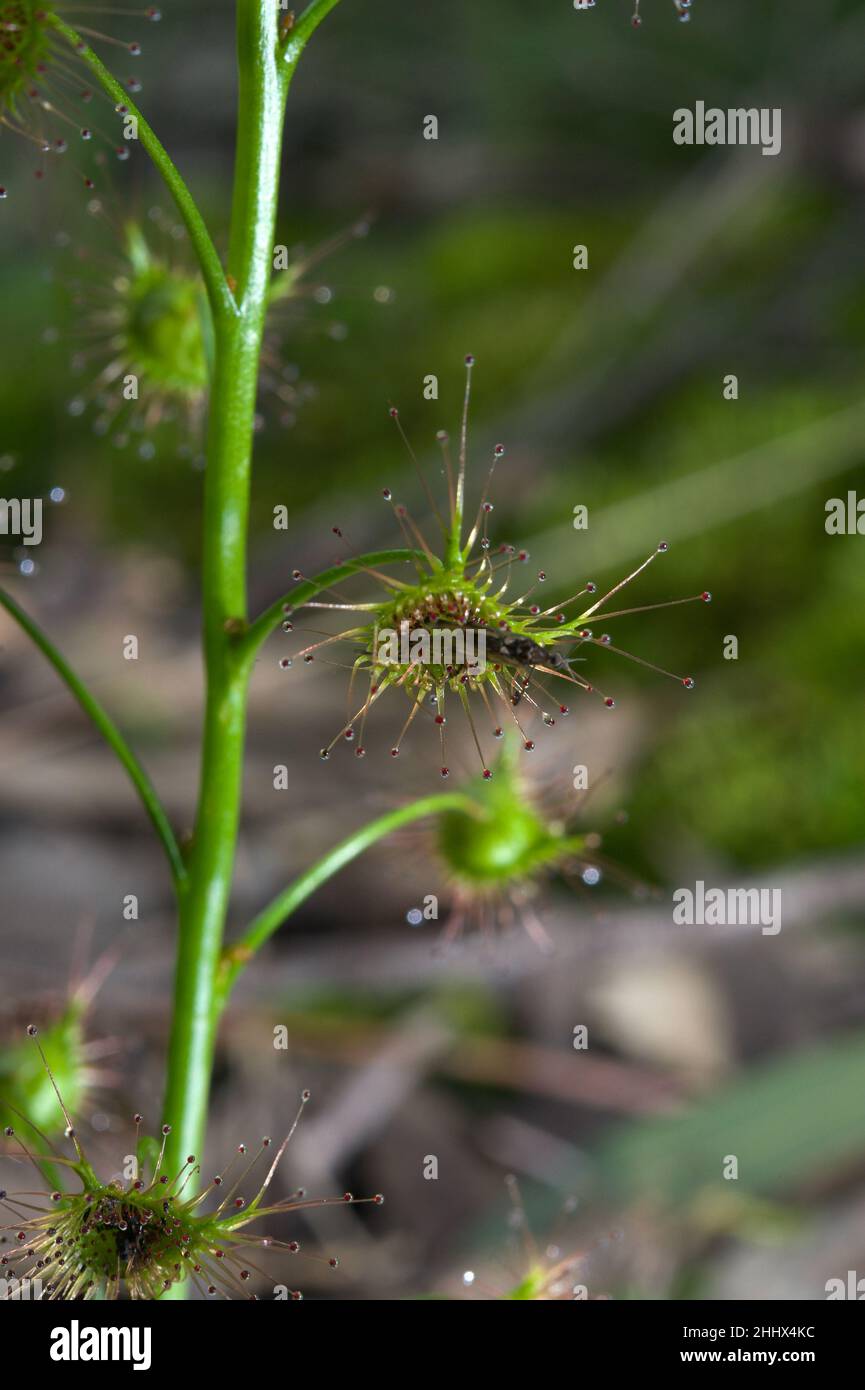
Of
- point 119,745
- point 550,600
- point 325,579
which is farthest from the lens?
point 550,600

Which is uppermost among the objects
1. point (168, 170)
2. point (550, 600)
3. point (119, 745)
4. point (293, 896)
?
point (550, 600)

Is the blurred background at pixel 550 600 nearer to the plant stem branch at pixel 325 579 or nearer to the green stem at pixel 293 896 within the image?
the green stem at pixel 293 896

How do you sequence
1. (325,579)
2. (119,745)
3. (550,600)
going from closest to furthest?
(325,579), (119,745), (550,600)

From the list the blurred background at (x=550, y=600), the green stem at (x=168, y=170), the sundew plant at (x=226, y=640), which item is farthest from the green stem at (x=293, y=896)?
the green stem at (x=168, y=170)

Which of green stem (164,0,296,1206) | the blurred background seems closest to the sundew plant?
green stem (164,0,296,1206)

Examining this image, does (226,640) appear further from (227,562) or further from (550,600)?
(550,600)

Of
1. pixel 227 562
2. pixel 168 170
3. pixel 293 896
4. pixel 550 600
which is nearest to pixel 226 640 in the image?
pixel 227 562

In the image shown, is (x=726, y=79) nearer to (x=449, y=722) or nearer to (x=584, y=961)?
(x=449, y=722)
